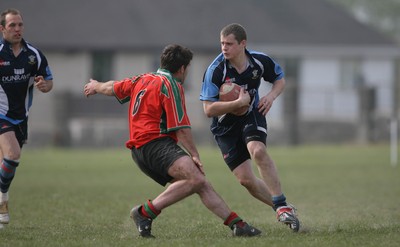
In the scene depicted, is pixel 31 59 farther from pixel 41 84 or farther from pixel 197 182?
pixel 197 182

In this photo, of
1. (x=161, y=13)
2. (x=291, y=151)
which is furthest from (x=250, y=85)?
(x=161, y=13)

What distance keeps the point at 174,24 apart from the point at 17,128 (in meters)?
29.3

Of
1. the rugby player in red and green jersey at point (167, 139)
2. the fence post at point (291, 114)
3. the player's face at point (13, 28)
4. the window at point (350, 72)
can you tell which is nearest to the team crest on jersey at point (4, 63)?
the player's face at point (13, 28)

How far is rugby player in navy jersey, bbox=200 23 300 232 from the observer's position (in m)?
8.70

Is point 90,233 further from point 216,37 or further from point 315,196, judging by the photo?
point 216,37

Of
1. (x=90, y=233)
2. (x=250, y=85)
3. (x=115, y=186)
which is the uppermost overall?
(x=250, y=85)

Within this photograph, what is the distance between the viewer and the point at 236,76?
29.3 ft

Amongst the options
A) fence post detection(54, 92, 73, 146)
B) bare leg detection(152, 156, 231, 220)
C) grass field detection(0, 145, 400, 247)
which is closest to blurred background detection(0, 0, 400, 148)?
fence post detection(54, 92, 73, 146)

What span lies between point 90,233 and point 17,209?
10.4 feet

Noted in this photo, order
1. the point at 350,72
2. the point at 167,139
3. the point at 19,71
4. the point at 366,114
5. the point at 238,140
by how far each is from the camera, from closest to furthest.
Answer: the point at 167,139 < the point at 238,140 < the point at 19,71 < the point at 366,114 < the point at 350,72

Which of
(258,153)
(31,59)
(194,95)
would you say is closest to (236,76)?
(258,153)

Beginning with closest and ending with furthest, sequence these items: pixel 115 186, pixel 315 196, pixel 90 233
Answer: pixel 90 233
pixel 315 196
pixel 115 186

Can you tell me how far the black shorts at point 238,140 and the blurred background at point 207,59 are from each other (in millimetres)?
23235

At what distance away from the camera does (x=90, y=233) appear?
29.1 feet
